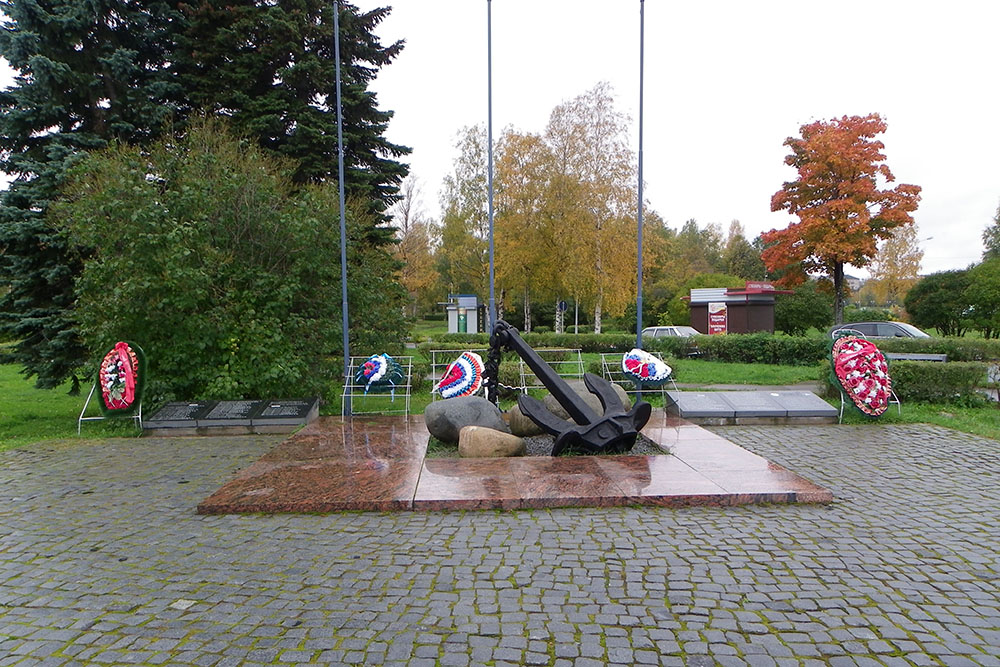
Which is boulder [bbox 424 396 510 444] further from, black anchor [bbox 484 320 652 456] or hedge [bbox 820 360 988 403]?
hedge [bbox 820 360 988 403]

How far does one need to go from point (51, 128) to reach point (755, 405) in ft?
47.4

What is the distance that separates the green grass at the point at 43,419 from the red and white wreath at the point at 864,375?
1095 cm

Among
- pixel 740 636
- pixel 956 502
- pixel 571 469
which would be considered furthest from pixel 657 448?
pixel 740 636

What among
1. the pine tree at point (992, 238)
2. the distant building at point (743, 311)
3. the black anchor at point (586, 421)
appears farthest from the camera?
the pine tree at point (992, 238)

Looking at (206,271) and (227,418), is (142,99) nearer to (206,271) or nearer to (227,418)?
(206,271)

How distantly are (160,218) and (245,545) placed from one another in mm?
7138

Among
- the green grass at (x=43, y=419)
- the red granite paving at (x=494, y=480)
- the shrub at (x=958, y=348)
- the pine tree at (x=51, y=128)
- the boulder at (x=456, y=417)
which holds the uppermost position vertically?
the pine tree at (x=51, y=128)

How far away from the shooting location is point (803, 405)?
10000 mm

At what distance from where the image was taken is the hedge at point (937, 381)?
37.8 ft

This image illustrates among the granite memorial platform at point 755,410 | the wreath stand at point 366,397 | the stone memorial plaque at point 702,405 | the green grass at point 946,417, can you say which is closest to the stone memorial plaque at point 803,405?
the granite memorial platform at point 755,410

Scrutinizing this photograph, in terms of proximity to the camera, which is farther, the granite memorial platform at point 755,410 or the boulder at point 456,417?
the granite memorial platform at point 755,410

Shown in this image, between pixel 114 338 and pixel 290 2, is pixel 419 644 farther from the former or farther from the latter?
pixel 290 2

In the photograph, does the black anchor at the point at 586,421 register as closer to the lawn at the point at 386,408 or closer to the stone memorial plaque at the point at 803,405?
the stone memorial plaque at the point at 803,405

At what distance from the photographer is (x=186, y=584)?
12.9ft
